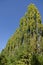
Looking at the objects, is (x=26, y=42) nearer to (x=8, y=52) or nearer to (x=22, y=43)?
(x=22, y=43)

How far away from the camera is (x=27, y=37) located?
86.7ft

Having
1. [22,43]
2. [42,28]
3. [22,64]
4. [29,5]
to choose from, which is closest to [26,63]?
[22,64]

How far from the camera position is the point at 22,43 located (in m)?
27.0

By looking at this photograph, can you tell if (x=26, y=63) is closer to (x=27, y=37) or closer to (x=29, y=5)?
(x=27, y=37)

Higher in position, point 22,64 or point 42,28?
point 42,28

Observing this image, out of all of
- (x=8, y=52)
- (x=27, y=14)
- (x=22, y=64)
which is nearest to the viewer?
(x=22, y=64)

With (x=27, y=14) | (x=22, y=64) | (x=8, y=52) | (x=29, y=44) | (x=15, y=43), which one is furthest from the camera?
(x=8, y=52)

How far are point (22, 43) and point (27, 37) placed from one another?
1.03 metres

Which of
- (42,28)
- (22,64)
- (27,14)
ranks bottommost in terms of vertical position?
(22,64)

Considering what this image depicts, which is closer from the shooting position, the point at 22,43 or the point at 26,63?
the point at 26,63

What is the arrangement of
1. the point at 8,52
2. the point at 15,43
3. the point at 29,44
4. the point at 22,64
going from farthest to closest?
1. the point at 8,52
2. the point at 15,43
3. the point at 29,44
4. the point at 22,64

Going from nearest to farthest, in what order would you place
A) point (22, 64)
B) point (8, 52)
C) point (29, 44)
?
point (22, 64)
point (29, 44)
point (8, 52)

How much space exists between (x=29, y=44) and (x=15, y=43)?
4098mm

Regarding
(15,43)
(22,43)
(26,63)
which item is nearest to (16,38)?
(15,43)
